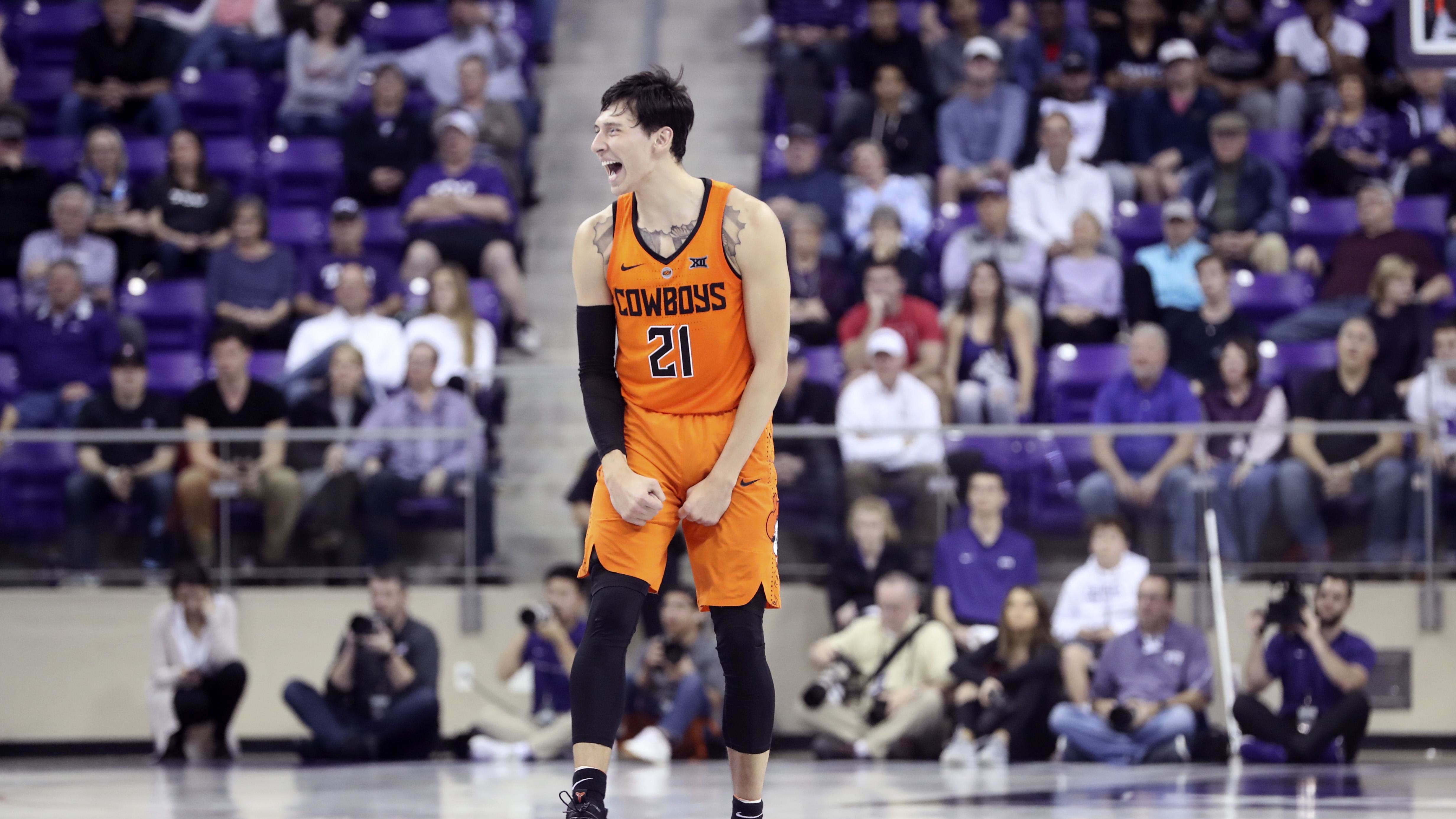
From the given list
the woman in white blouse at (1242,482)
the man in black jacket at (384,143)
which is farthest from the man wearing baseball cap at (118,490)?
the woman in white blouse at (1242,482)

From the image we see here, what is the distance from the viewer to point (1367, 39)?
13.9 m

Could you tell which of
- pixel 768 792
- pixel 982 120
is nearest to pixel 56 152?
pixel 982 120

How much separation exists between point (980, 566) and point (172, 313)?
6083mm

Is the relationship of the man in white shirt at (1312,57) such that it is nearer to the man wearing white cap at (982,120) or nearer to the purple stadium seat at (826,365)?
the man wearing white cap at (982,120)

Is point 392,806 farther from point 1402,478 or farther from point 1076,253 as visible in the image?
point 1076,253

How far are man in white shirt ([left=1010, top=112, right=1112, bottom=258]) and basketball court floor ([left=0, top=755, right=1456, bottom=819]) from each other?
456 centimetres

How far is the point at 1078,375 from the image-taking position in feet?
36.9

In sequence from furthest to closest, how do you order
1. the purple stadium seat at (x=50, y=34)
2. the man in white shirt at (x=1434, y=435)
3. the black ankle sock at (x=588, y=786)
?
the purple stadium seat at (x=50, y=34) < the man in white shirt at (x=1434, y=435) < the black ankle sock at (x=588, y=786)

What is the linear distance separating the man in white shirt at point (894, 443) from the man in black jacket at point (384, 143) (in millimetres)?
4457

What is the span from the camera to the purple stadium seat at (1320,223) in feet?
41.4

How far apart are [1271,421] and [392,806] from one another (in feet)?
19.2

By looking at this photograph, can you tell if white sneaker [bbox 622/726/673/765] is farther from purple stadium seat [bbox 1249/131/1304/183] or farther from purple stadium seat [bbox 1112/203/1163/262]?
purple stadium seat [bbox 1249/131/1304/183]

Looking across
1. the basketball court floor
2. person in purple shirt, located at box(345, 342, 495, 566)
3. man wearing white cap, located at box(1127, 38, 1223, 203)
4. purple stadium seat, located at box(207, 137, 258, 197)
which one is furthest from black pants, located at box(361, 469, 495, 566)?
man wearing white cap, located at box(1127, 38, 1223, 203)

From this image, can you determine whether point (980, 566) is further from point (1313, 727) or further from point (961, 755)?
point (1313, 727)
